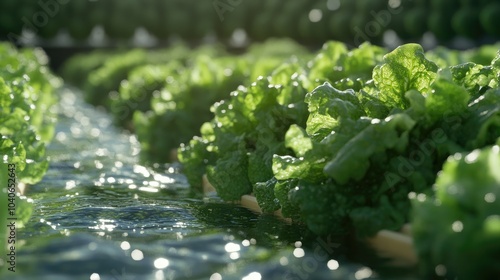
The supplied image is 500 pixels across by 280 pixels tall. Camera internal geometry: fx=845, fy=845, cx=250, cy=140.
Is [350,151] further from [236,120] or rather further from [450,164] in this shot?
[236,120]

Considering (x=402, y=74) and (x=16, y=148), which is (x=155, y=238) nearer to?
(x=16, y=148)

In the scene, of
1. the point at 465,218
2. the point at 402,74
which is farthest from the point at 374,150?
the point at 465,218

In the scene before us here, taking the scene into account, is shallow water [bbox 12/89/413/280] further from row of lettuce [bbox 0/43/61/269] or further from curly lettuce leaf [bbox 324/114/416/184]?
curly lettuce leaf [bbox 324/114/416/184]

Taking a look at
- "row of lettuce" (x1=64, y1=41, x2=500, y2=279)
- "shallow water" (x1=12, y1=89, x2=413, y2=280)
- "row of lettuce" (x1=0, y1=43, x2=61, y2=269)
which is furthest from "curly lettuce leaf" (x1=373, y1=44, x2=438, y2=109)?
"row of lettuce" (x1=0, y1=43, x2=61, y2=269)

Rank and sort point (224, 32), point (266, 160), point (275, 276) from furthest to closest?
point (224, 32) < point (266, 160) < point (275, 276)

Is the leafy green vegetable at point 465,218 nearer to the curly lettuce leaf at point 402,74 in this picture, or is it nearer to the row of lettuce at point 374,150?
the row of lettuce at point 374,150

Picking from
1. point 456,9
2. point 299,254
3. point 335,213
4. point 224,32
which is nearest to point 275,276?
point 299,254

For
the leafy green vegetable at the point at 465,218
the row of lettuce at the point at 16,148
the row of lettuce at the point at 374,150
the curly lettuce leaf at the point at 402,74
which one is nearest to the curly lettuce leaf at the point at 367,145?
the row of lettuce at the point at 374,150
